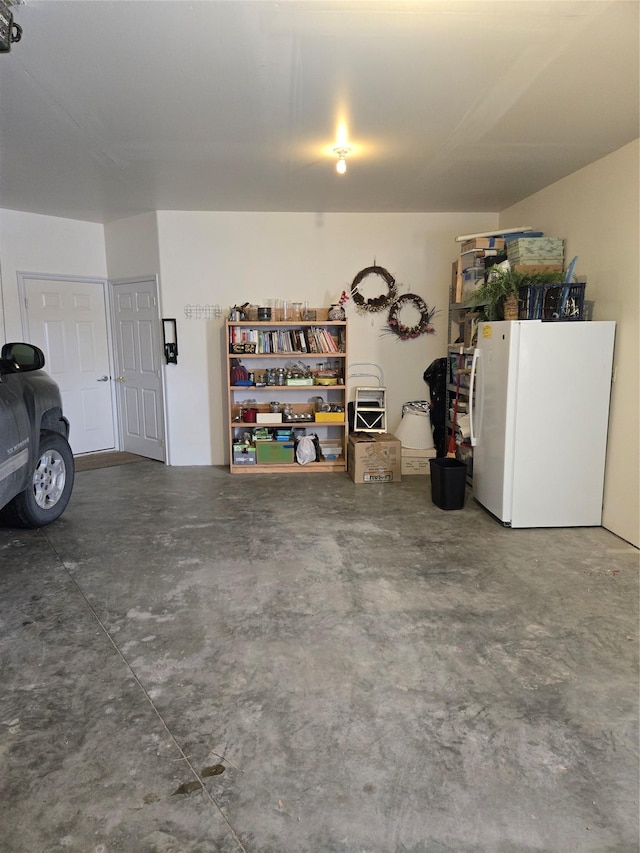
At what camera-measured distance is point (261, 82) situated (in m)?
2.76

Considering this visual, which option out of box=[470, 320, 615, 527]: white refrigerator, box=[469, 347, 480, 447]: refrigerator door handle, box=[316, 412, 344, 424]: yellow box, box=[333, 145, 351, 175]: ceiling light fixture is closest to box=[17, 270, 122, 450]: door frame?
box=[316, 412, 344, 424]: yellow box

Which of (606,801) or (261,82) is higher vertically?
(261,82)

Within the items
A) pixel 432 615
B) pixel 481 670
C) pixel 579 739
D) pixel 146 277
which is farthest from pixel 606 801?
pixel 146 277

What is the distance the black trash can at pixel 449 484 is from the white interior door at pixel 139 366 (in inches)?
126

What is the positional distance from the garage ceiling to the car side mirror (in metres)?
1.35

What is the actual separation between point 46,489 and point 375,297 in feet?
12.3

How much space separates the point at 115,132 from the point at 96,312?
3371 mm

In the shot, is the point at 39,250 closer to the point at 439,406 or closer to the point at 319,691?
→ the point at 439,406

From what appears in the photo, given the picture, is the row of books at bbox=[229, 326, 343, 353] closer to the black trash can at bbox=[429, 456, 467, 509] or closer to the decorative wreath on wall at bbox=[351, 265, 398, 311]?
the decorative wreath on wall at bbox=[351, 265, 398, 311]

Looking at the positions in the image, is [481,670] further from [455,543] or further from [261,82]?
[261,82]

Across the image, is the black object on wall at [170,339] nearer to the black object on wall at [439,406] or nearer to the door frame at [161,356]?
the door frame at [161,356]

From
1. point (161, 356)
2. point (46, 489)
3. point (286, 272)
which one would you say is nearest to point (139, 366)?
point (161, 356)

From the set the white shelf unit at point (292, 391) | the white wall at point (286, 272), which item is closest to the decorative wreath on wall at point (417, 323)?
the white wall at point (286, 272)

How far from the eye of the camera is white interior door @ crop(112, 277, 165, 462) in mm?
6160
